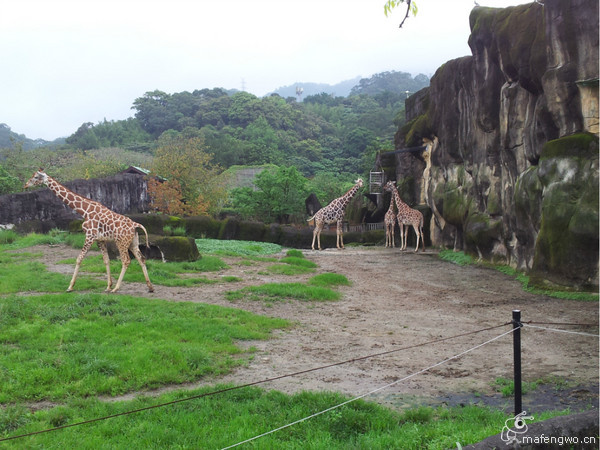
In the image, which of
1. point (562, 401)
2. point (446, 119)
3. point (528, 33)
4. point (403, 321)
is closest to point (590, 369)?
Result: point (562, 401)

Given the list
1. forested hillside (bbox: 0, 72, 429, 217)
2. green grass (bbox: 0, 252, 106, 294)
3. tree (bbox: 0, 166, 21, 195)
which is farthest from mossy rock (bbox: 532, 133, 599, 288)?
tree (bbox: 0, 166, 21, 195)

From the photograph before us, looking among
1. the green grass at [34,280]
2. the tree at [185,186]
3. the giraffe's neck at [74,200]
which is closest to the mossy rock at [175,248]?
the green grass at [34,280]

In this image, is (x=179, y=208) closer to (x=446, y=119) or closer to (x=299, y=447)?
(x=446, y=119)

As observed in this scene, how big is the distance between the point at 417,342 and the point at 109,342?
4.14 meters

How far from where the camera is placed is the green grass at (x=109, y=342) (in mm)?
5664

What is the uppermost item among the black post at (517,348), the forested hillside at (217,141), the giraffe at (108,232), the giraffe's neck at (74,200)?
the forested hillside at (217,141)

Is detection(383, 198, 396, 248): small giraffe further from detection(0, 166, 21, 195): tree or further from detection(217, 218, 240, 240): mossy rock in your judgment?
detection(0, 166, 21, 195): tree

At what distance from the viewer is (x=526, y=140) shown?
14242 millimetres

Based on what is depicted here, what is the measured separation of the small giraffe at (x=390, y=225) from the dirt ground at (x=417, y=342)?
10.3 metres

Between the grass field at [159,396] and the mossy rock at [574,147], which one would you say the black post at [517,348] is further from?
the mossy rock at [574,147]

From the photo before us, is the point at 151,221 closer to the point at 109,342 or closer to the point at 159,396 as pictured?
the point at 109,342

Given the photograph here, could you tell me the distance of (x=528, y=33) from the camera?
45.9ft

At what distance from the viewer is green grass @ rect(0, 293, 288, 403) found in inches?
223

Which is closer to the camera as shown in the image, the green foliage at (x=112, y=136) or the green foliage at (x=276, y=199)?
the green foliage at (x=276, y=199)
